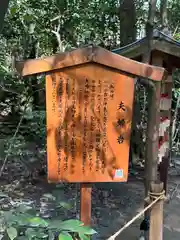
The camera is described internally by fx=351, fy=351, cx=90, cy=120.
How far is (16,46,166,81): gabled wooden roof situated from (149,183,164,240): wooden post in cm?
78

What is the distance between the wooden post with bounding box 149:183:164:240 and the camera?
244 centimetres

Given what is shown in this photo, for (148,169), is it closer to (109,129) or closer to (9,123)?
(109,129)

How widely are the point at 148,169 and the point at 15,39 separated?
24.2 feet

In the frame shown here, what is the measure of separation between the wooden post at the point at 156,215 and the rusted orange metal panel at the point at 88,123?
28cm

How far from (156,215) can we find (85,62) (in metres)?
1.18

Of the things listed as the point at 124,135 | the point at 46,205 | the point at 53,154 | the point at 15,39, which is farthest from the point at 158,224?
the point at 15,39

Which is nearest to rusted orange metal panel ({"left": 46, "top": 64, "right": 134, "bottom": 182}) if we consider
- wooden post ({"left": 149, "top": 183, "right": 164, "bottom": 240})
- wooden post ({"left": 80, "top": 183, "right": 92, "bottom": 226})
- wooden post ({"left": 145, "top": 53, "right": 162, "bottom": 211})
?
Result: wooden post ({"left": 80, "top": 183, "right": 92, "bottom": 226})

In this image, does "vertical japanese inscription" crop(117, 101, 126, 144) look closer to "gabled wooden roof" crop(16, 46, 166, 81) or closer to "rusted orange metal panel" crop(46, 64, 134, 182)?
"rusted orange metal panel" crop(46, 64, 134, 182)

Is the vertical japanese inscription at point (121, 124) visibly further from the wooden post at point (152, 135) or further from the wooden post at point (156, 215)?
the wooden post at point (152, 135)

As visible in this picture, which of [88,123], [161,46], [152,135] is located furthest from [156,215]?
[161,46]

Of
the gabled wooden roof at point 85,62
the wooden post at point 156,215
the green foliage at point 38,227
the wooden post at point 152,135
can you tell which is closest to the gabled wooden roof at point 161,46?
the wooden post at point 152,135

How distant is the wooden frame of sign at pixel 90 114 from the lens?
246cm

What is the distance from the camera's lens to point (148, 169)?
3340 mm

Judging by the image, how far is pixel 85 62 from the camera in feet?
8.04
